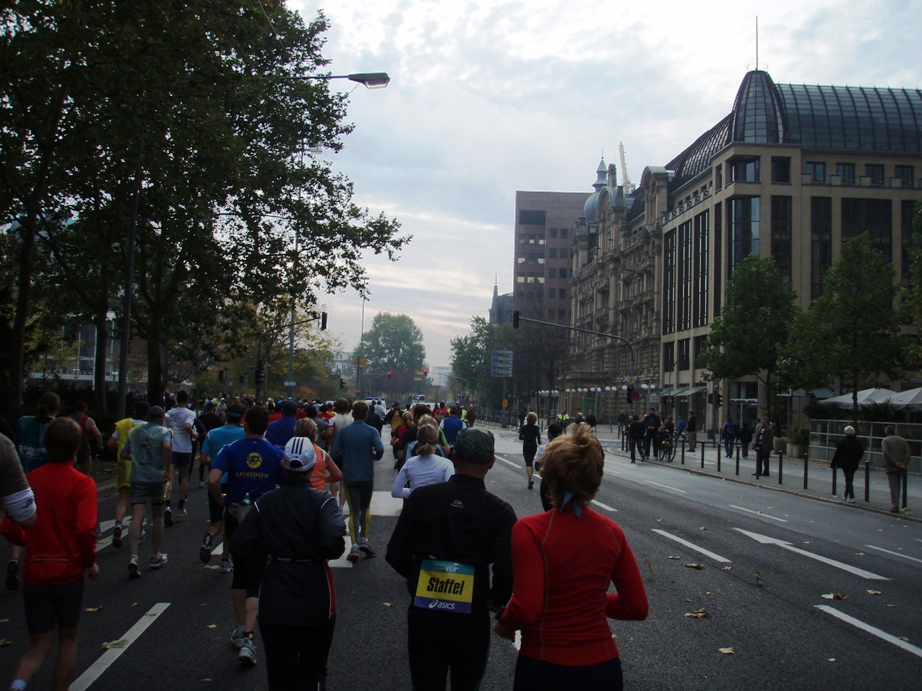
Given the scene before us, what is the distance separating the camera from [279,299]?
31719 mm

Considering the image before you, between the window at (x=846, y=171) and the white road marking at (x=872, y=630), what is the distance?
6290cm

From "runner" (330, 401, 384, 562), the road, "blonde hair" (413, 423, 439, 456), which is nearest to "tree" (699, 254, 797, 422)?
the road

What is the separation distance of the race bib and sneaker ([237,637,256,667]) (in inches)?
104

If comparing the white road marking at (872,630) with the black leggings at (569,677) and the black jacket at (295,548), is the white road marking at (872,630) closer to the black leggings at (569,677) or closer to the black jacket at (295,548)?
the black leggings at (569,677)

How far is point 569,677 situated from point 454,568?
871 mm

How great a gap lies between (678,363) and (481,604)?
69.9 metres

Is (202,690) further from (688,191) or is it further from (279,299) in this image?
(688,191)

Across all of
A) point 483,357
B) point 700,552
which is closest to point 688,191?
point 483,357

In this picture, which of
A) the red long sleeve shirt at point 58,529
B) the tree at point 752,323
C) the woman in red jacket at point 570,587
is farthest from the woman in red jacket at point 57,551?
the tree at point 752,323

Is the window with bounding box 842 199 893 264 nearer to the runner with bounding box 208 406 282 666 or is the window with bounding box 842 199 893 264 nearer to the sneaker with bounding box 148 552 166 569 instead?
the sneaker with bounding box 148 552 166 569

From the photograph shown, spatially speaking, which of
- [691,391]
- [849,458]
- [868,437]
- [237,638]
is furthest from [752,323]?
[237,638]

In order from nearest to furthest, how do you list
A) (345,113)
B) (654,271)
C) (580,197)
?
(345,113), (654,271), (580,197)

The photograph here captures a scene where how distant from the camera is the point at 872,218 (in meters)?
64.2

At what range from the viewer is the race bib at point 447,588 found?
4.06 metres
